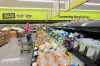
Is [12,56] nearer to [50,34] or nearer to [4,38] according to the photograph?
[4,38]

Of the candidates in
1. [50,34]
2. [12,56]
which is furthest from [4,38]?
[50,34]

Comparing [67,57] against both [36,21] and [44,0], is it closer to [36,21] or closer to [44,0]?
[44,0]

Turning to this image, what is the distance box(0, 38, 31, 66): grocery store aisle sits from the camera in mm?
6787

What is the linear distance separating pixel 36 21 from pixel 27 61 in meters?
5.54

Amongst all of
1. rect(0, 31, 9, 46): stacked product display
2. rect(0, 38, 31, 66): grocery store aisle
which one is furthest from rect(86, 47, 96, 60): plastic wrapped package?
rect(0, 31, 9, 46): stacked product display

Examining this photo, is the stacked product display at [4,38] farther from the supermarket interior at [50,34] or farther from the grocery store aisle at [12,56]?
the grocery store aisle at [12,56]

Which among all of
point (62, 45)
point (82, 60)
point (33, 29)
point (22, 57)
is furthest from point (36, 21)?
point (82, 60)

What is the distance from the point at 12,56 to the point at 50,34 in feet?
15.3

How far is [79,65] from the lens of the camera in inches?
63.2

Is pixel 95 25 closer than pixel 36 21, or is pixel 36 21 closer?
pixel 95 25

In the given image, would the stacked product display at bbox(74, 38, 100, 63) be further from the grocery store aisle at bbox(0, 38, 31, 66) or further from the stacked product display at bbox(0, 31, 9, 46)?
the stacked product display at bbox(0, 31, 9, 46)

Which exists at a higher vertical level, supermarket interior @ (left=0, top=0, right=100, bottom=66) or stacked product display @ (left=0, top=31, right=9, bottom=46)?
supermarket interior @ (left=0, top=0, right=100, bottom=66)

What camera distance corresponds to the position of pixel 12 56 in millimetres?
7887

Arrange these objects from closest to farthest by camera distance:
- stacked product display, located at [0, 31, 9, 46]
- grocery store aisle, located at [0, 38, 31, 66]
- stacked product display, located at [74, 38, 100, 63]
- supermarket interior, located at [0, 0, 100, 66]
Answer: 1. stacked product display, located at [74, 38, 100, 63]
2. supermarket interior, located at [0, 0, 100, 66]
3. grocery store aisle, located at [0, 38, 31, 66]
4. stacked product display, located at [0, 31, 9, 46]
